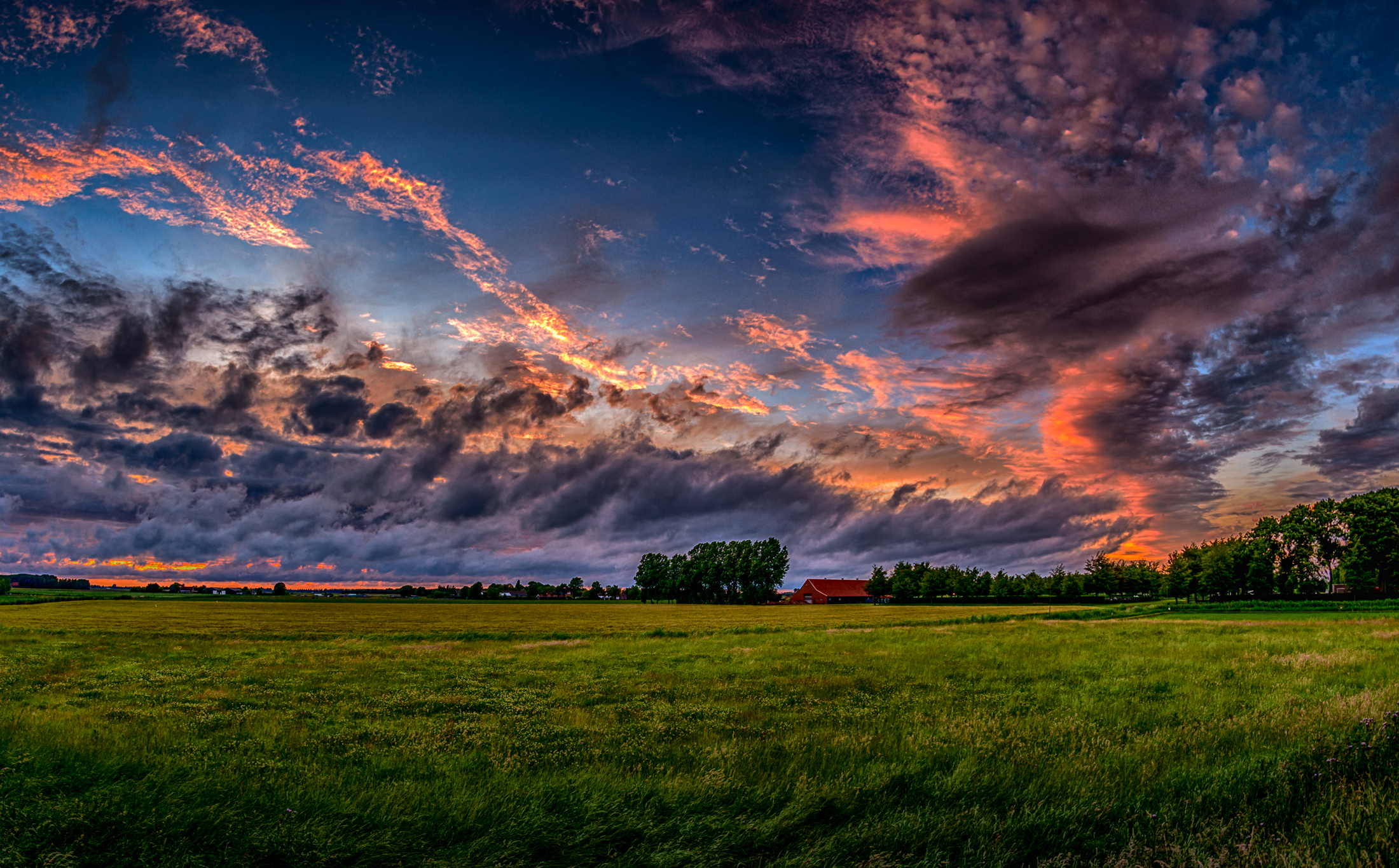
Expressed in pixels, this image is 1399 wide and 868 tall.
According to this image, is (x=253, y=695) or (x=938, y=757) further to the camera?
(x=253, y=695)

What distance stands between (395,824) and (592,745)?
196 inches

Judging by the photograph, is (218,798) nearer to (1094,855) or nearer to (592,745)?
(592,745)

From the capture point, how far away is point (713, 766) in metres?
9.36

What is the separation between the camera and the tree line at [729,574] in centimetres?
17600

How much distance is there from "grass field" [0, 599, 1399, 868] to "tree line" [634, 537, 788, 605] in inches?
6127

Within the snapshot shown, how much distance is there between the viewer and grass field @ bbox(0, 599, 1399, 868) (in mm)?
6523

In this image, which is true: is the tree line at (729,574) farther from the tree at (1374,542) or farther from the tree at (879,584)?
the tree at (1374,542)

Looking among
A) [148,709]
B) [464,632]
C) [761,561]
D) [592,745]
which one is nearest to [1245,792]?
[592,745]

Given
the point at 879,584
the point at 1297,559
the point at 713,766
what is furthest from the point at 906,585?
the point at 713,766

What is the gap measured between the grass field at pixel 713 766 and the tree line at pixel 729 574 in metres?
156

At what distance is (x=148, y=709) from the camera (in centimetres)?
1588

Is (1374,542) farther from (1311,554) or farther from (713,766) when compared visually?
(713,766)

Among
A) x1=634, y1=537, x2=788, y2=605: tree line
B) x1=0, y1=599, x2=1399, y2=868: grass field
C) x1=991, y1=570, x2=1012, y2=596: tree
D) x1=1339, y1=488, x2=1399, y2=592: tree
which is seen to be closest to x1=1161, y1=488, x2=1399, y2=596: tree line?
x1=1339, y1=488, x2=1399, y2=592: tree

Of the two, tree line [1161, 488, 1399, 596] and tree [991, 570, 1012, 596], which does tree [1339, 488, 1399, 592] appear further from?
tree [991, 570, 1012, 596]
